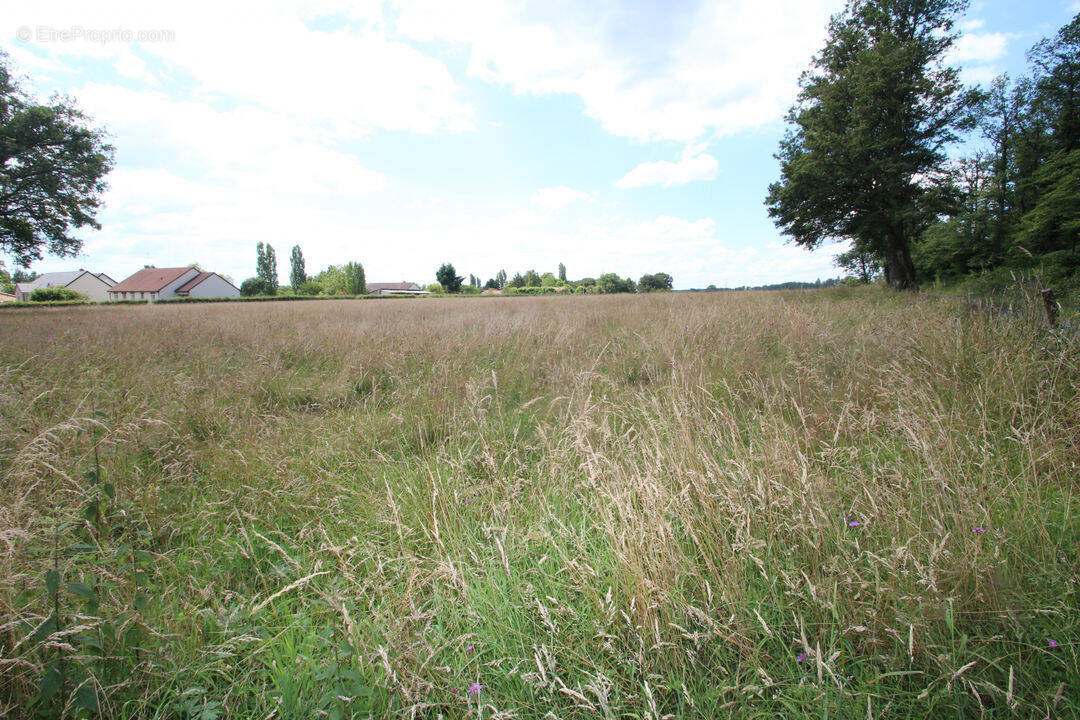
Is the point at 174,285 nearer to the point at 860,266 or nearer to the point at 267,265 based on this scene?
the point at 267,265

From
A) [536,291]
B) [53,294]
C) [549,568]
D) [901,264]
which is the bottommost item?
[549,568]

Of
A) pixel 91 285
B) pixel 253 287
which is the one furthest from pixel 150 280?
pixel 91 285

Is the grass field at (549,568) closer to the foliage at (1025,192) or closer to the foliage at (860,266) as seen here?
the foliage at (1025,192)

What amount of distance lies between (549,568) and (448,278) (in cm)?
9066

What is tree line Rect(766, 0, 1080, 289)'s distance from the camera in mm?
14984

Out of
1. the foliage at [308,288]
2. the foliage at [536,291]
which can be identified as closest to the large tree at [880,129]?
the foliage at [536,291]

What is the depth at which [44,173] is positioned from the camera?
17.3 m

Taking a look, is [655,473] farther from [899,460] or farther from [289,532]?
[289,532]

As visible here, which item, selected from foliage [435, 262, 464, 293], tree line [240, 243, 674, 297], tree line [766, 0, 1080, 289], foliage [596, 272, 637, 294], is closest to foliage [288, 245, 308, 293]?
A: tree line [240, 243, 674, 297]

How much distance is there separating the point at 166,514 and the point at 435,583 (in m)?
1.91


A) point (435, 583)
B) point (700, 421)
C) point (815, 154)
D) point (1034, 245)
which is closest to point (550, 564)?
point (435, 583)

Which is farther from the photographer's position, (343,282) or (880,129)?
(343,282)

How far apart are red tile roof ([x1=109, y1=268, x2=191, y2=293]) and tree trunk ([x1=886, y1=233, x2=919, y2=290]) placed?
90.7m

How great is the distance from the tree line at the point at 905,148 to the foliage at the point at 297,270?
8112cm
